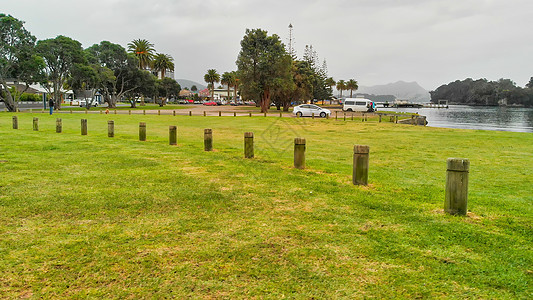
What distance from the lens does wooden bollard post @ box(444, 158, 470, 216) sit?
209 inches

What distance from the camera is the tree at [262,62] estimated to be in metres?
53.8

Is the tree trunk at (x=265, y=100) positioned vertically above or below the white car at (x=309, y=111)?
above

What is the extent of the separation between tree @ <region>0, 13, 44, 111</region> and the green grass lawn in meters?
40.2

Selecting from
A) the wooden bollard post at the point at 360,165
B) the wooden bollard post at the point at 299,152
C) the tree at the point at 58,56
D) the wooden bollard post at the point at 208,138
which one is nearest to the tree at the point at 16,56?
the tree at the point at 58,56

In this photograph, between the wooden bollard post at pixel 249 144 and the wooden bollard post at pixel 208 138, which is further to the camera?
the wooden bollard post at pixel 208 138

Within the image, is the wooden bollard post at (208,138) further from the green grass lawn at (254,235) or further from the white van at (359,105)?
the white van at (359,105)

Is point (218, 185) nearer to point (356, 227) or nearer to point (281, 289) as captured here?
point (356, 227)

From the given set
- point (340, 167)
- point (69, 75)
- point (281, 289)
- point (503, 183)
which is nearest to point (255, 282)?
point (281, 289)

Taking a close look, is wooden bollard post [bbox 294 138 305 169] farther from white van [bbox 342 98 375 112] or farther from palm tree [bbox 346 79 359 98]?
palm tree [bbox 346 79 359 98]

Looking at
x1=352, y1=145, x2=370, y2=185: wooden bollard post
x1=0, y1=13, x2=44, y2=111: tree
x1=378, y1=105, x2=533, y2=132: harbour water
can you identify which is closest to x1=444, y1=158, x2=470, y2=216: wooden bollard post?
x1=352, y1=145, x2=370, y2=185: wooden bollard post

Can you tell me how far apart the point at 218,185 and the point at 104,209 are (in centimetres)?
231

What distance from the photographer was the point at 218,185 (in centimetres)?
724

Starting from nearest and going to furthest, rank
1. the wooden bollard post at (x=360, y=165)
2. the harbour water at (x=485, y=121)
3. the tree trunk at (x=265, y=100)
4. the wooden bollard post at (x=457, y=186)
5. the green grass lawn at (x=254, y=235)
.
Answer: the green grass lawn at (x=254, y=235)
the wooden bollard post at (x=457, y=186)
the wooden bollard post at (x=360, y=165)
the harbour water at (x=485, y=121)
the tree trunk at (x=265, y=100)

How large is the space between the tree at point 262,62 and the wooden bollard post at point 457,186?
Answer: 48.8 meters
